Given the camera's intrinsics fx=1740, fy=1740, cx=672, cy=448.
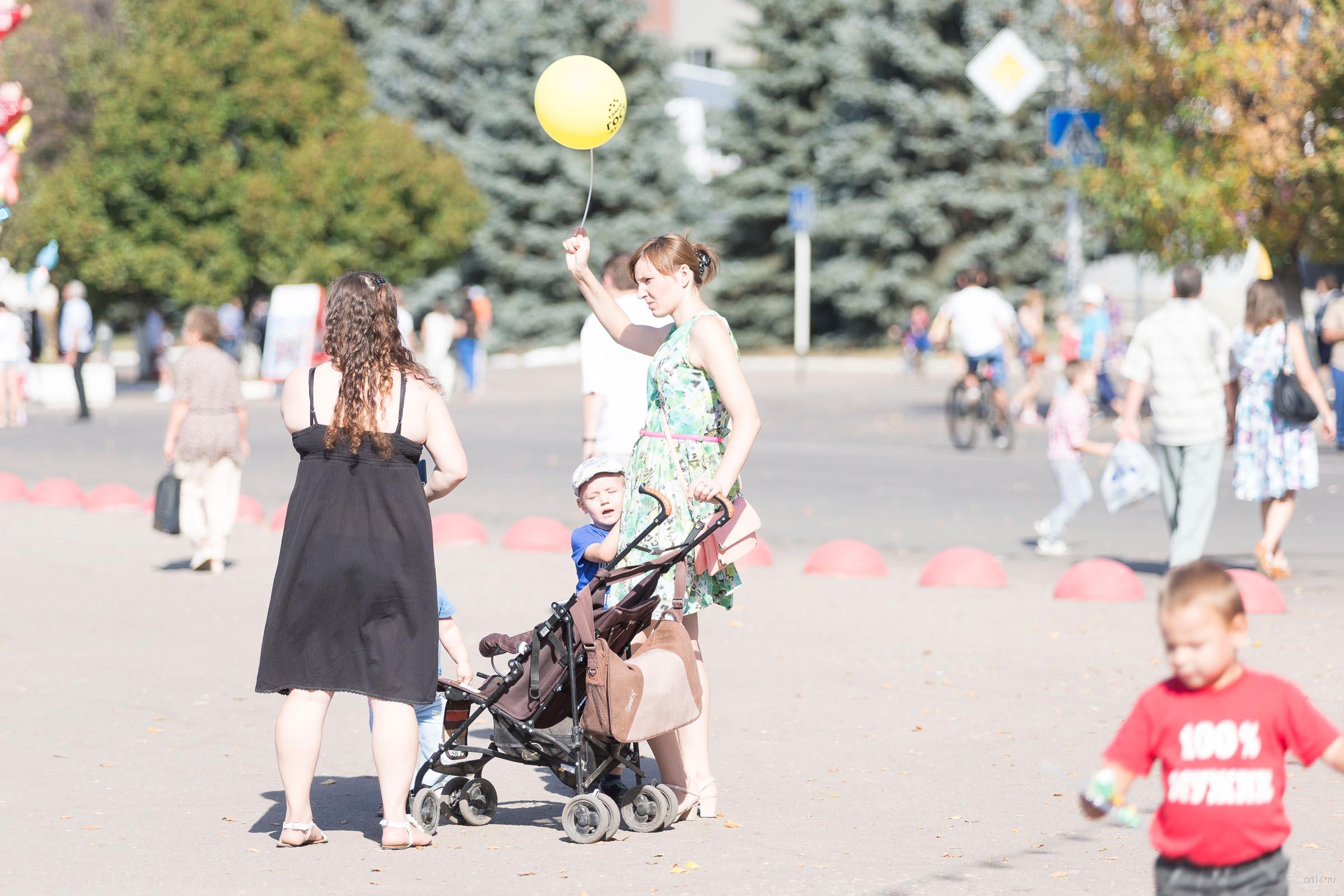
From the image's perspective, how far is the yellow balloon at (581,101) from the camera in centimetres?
657

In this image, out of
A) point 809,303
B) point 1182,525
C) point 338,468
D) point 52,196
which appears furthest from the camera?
point 809,303

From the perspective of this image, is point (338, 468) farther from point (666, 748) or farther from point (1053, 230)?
point (1053, 230)

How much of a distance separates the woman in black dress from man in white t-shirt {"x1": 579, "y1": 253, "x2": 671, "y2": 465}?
2059 millimetres

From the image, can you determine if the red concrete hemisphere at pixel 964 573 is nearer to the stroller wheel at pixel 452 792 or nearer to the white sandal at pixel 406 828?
the stroller wheel at pixel 452 792

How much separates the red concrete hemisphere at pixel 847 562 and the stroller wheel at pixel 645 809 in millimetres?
5677

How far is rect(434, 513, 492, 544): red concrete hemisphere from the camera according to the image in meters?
12.7

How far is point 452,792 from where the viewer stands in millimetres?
5691

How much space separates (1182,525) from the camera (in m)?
10.2

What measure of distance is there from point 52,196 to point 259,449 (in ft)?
46.0

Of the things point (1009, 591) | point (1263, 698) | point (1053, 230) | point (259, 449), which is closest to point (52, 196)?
point (259, 449)

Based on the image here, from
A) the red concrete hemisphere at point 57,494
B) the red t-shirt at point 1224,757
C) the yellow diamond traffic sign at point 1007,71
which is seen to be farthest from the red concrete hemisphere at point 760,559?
the yellow diamond traffic sign at point 1007,71

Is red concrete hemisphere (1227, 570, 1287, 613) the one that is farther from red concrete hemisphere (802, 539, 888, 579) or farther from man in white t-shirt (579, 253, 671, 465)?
man in white t-shirt (579, 253, 671, 465)

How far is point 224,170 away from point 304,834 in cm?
2966

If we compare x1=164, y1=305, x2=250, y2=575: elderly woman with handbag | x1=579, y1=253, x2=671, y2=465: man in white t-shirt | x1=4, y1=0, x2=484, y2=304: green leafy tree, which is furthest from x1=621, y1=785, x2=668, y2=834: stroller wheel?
x1=4, y1=0, x2=484, y2=304: green leafy tree
